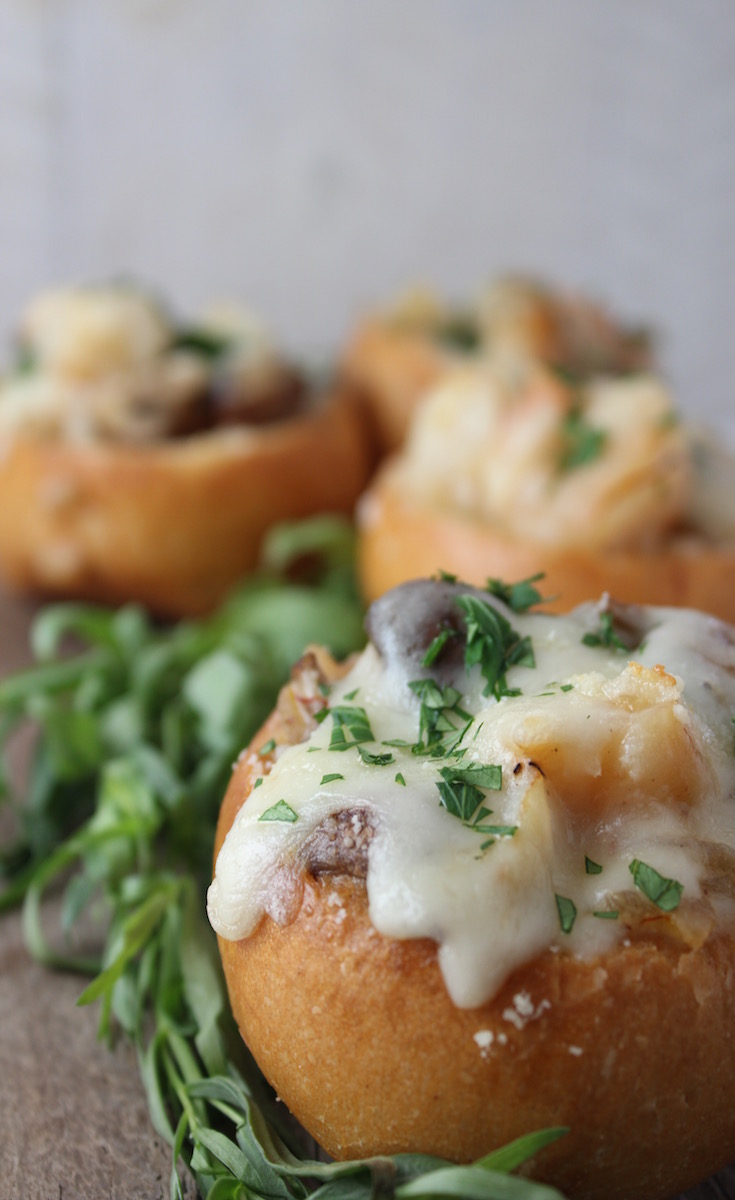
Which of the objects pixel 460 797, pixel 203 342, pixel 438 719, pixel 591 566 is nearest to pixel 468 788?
pixel 460 797

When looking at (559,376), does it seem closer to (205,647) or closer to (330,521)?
(330,521)

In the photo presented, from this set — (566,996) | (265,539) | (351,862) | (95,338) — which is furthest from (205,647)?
(566,996)

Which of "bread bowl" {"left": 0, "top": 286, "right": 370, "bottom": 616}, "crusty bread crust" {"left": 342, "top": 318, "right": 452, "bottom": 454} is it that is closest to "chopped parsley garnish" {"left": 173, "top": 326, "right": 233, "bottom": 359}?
"bread bowl" {"left": 0, "top": 286, "right": 370, "bottom": 616}

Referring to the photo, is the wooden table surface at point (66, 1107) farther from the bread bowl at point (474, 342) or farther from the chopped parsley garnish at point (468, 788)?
the bread bowl at point (474, 342)

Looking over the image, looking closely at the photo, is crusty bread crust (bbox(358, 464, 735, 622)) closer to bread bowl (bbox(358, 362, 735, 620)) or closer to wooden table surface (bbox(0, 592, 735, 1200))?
bread bowl (bbox(358, 362, 735, 620))

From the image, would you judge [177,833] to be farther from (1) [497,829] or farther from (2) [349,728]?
(1) [497,829]
